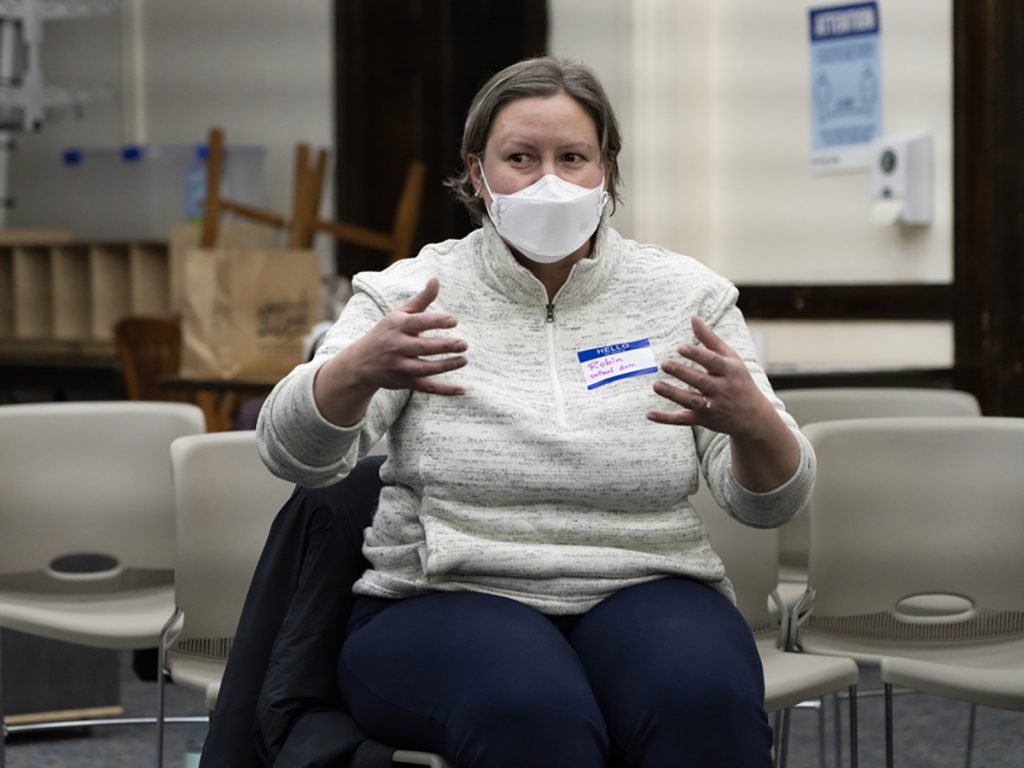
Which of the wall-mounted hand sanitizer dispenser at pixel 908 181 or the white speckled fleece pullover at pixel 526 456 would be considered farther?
the wall-mounted hand sanitizer dispenser at pixel 908 181

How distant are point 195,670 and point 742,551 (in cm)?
89

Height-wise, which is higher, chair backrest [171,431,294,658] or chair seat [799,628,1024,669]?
chair backrest [171,431,294,658]

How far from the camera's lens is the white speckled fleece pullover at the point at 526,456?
187 cm

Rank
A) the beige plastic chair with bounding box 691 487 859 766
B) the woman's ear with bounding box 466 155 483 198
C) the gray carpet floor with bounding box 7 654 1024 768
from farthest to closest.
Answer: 1. the gray carpet floor with bounding box 7 654 1024 768
2. the beige plastic chair with bounding box 691 487 859 766
3. the woman's ear with bounding box 466 155 483 198

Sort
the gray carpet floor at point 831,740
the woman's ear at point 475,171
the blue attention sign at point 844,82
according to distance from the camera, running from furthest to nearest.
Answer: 1. the blue attention sign at point 844,82
2. the gray carpet floor at point 831,740
3. the woman's ear at point 475,171

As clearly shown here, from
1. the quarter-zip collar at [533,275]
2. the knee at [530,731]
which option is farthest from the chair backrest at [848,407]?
the knee at [530,731]

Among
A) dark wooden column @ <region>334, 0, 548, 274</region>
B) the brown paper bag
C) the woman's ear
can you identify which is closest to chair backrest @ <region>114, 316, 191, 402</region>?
the brown paper bag

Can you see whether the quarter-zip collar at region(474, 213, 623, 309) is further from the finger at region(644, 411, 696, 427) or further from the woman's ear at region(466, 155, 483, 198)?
the finger at region(644, 411, 696, 427)

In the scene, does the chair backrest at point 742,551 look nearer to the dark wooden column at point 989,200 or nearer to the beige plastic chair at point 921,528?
the beige plastic chair at point 921,528

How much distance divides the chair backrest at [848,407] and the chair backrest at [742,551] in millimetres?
623

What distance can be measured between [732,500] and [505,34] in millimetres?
4066

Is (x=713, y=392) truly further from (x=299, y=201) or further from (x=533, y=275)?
(x=299, y=201)

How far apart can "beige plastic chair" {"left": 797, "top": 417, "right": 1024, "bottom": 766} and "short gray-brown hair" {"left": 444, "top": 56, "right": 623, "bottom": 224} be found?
2.35 ft

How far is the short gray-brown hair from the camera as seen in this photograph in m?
2.02
